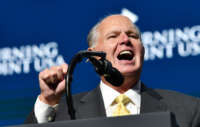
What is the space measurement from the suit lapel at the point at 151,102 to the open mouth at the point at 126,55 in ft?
0.50

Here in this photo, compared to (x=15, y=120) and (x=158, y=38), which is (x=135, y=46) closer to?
(x=158, y=38)

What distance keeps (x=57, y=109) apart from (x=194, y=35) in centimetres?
107

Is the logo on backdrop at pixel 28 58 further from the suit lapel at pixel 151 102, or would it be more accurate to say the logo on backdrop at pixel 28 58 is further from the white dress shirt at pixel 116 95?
the suit lapel at pixel 151 102

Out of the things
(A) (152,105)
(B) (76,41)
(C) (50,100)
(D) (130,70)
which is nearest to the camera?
(C) (50,100)

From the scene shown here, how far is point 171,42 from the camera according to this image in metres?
2.41

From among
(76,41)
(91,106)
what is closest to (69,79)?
(91,106)

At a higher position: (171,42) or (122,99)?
(171,42)

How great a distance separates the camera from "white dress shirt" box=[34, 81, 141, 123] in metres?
1.50

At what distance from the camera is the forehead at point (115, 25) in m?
1.76

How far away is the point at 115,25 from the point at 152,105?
1.24ft

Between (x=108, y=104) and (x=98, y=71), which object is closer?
(x=98, y=71)

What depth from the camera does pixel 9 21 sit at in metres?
2.91

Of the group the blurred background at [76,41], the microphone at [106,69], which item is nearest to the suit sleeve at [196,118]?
the microphone at [106,69]

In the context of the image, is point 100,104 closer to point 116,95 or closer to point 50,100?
point 116,95
